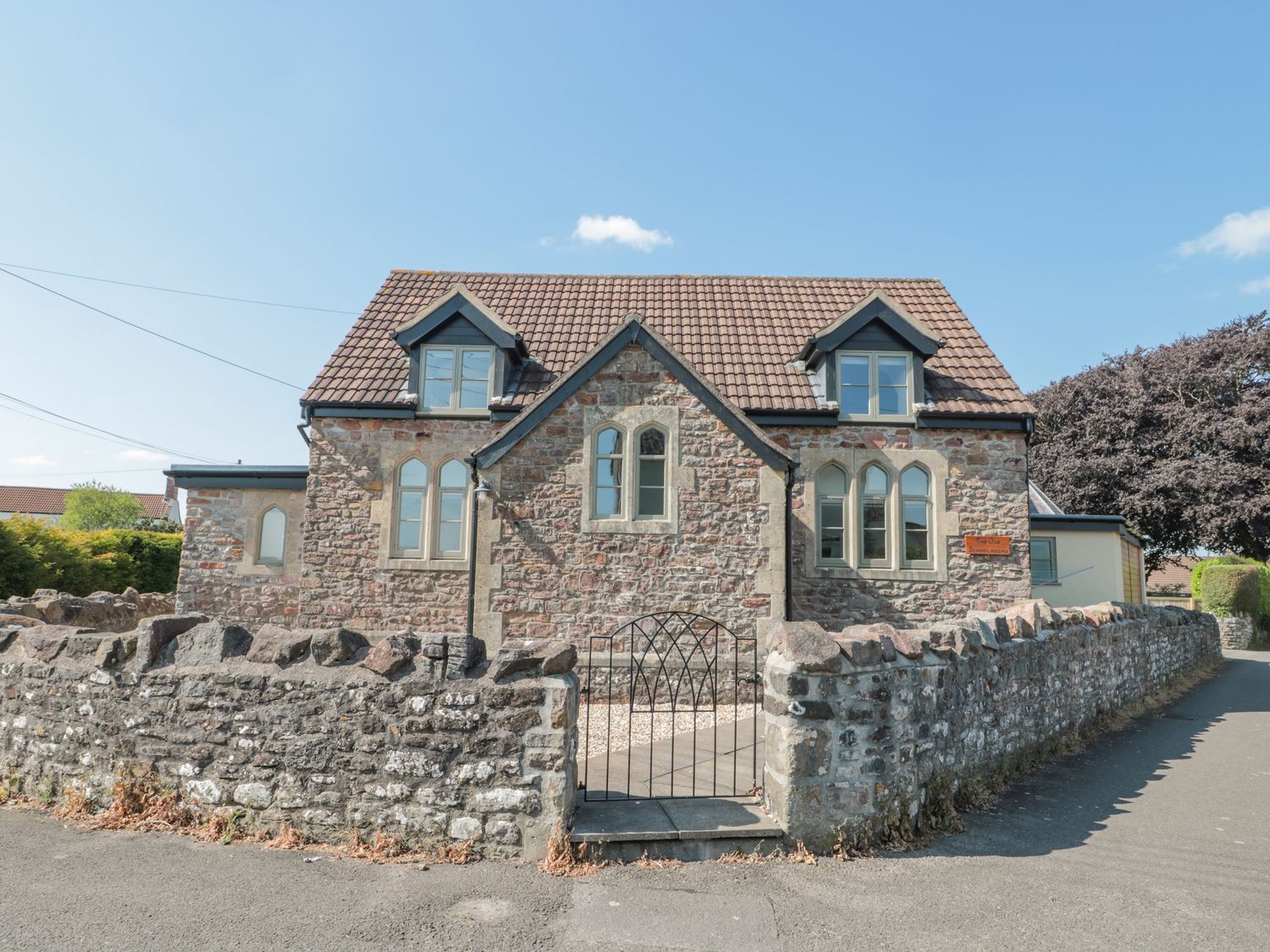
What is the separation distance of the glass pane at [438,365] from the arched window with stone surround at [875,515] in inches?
297

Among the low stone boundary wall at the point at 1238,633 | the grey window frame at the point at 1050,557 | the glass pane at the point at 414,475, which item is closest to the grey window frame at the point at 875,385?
the grey window frame at the point at 1050,557

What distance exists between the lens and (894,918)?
14.9ft

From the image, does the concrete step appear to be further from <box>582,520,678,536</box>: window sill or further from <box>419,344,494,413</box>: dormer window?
<box>419,344,494,413</box>: dormer window

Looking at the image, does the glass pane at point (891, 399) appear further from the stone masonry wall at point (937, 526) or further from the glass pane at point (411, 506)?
the glass pane at point (411, 506)

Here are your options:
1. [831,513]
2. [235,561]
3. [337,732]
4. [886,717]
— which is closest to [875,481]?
[831,513]

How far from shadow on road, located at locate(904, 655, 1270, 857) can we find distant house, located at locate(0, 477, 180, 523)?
65935 millimetres

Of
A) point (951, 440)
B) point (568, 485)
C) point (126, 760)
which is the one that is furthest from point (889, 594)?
point (126, 760)

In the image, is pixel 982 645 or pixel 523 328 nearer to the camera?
pixel 982 645

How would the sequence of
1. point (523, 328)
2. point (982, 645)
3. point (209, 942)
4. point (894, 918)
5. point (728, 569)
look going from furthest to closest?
1. point (523, 328)
2. point (728, 569)
3. point (982, 645)
4. point (894, 918)
5. point (209, 942)

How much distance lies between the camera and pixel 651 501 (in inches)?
460

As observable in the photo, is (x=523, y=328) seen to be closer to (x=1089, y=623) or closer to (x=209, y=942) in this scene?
(x=1089, y=623)

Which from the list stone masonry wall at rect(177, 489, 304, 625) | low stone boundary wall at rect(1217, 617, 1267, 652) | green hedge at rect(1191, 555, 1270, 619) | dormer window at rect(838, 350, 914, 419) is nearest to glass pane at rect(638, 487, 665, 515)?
dormer window at rect(838, 350, 914, 419)

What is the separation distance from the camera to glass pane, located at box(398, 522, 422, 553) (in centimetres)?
1340

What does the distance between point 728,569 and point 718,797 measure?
5492 millimetres
